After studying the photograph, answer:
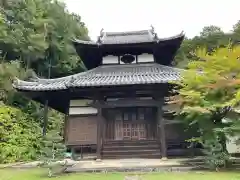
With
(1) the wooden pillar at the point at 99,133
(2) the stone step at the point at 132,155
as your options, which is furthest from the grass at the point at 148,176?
(2) the stone step at the point at 132,155

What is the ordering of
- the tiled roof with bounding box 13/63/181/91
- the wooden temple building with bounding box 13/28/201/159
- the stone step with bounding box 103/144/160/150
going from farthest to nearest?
the stone step with bounding box 103/144/160/150, the wooden temple building with bounding box 13/28/201/159, the tiled roof with bounding box 13/63/181/91

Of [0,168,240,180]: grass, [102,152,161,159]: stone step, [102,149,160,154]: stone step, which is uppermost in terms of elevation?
[102,149,160,154]: stone step

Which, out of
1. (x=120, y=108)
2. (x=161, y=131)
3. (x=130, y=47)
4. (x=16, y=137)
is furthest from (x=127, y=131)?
(x=16, y=137)

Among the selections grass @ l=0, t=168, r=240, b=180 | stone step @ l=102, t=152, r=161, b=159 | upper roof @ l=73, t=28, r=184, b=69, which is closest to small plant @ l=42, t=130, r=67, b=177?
grass @ l=0, t=168, r=240, b=180

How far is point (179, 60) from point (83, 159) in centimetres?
2477

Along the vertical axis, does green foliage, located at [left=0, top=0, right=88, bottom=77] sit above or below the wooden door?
above

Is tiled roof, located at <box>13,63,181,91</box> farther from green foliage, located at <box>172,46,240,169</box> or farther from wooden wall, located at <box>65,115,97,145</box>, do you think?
green foliage, located at <box>172,46,240,169</box>

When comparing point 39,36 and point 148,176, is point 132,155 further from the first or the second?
point 39,36

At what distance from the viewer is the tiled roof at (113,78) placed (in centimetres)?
1262

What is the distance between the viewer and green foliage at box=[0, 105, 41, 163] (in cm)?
1666

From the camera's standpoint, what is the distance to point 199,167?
32.6 ft

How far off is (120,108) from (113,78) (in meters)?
1.66

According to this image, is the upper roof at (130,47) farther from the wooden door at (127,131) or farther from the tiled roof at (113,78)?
the wooden door at (127,131)

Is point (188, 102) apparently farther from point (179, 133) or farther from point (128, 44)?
point (128, 44)
